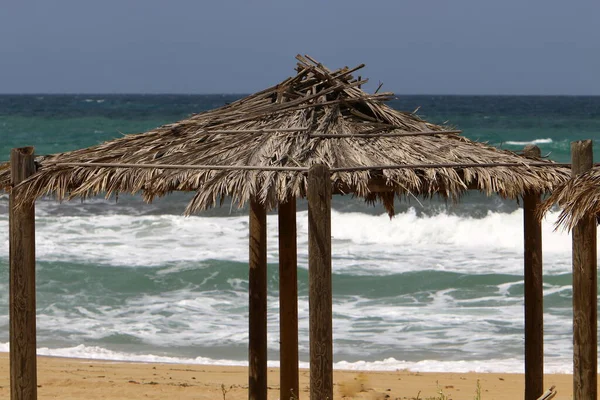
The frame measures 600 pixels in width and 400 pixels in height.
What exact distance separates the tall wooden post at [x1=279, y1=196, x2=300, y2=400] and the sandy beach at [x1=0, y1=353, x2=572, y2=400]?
137cm

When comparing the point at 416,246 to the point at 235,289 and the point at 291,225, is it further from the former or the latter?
the point at 291,225

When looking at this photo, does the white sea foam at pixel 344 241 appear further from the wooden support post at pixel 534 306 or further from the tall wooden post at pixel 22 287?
the tall wooden post at pixel 22 287

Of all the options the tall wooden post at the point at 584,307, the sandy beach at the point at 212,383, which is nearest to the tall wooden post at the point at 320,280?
the tall wooden post at the point at 584,307

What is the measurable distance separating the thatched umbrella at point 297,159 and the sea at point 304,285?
0.36 metres

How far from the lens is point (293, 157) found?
4773 mm

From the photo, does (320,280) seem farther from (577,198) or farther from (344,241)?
(344,241)

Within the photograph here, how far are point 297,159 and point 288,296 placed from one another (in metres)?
1.60

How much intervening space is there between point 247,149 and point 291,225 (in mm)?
1265

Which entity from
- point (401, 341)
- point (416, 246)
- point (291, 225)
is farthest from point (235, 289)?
point (291, 225)


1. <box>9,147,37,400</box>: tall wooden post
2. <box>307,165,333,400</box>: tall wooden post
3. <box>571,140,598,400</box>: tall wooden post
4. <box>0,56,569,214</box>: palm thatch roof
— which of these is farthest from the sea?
<box>9,147,37,400</box>: tall wooden post

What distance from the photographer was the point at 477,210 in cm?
1789

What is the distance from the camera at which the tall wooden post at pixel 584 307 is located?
4570 millimetres

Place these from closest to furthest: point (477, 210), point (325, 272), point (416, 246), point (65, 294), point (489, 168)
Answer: point (325, 272) → point (489, 168) → point (65, 294) → point (416, 246) → point (477, 210)

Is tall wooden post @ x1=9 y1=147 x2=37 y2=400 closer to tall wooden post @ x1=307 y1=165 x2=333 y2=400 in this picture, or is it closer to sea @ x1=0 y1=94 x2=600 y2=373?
sea @ x1=0 y1=94 x2=600 y2=373
